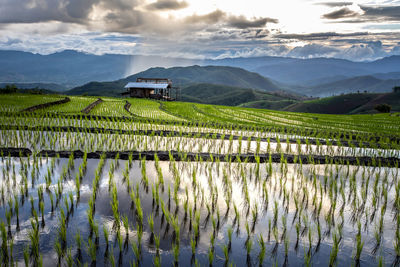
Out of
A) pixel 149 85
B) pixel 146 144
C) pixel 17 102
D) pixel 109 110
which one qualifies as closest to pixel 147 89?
pixel 149 85

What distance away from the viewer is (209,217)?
416 centimetres

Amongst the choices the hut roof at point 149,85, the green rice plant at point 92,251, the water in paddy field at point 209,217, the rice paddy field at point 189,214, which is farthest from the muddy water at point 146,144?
the hut roof at point 149,85

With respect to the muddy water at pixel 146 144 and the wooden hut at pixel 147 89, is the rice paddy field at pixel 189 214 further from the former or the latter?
the wooden hut at pixel 147 89

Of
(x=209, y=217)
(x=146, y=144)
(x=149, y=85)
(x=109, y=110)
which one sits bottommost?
(x=209, y=217)

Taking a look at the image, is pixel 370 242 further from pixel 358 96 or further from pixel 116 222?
pixel 358 96

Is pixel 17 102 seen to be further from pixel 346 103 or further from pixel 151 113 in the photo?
pixel 346 103

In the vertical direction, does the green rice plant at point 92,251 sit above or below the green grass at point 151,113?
below

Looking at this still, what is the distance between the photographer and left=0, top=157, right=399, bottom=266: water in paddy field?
3.31 m

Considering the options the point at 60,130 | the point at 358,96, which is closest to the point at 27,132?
the point at 60,130

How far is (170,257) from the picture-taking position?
321 cm

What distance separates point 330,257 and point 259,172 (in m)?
3.42

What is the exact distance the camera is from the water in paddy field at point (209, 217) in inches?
130

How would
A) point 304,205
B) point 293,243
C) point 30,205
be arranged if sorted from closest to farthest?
point 293,243 < point 30,205 < point 304,205

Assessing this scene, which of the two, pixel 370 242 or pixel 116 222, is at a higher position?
pixel 116 222
